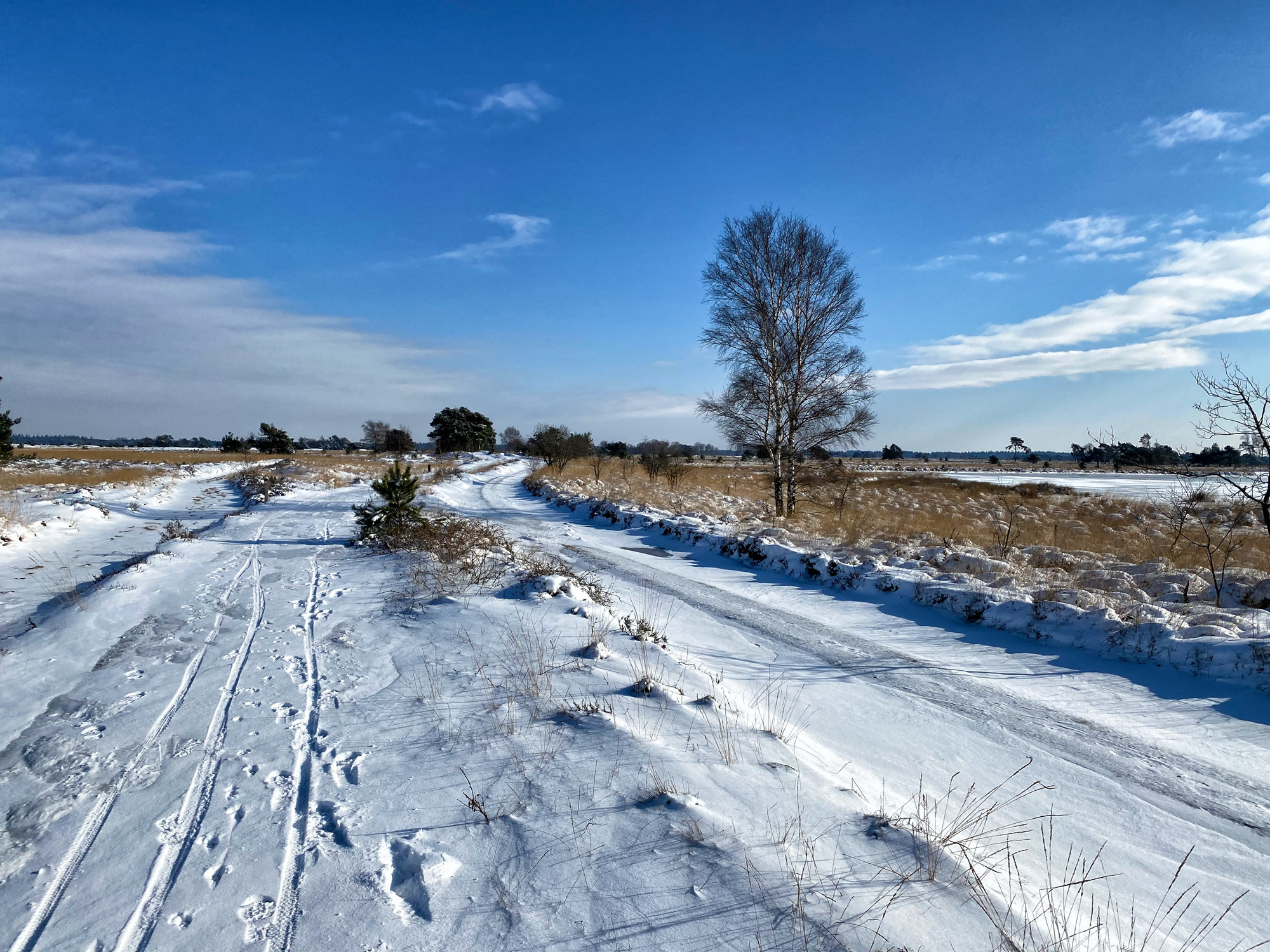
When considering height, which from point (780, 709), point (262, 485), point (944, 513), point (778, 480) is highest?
point (778, 480)

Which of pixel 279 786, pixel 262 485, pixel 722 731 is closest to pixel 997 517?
pixel 722 731

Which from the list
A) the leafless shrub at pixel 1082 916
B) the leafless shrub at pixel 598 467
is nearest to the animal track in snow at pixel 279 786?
the leafless shrub at pixel 1082 916

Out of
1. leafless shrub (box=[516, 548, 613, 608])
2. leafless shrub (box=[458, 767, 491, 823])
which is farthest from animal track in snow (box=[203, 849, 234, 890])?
leafless shrub (box=[516, 548, 613, 608])

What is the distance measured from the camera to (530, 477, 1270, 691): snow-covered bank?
18.6ft

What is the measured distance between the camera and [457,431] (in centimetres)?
8012

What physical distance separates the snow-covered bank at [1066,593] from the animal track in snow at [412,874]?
6635 millimetres

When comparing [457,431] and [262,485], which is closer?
[262,485]

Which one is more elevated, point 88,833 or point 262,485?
point 262,485

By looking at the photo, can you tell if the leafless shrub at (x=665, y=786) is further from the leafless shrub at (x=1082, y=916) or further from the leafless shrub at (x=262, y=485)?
the leafless shrub at (x=262, y=485)

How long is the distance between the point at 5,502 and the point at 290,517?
702 centimetres

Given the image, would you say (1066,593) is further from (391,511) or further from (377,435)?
(377,435)

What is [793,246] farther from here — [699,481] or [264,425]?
[264,425]

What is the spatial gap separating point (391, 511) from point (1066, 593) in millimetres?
11072

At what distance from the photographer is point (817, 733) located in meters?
4.43
